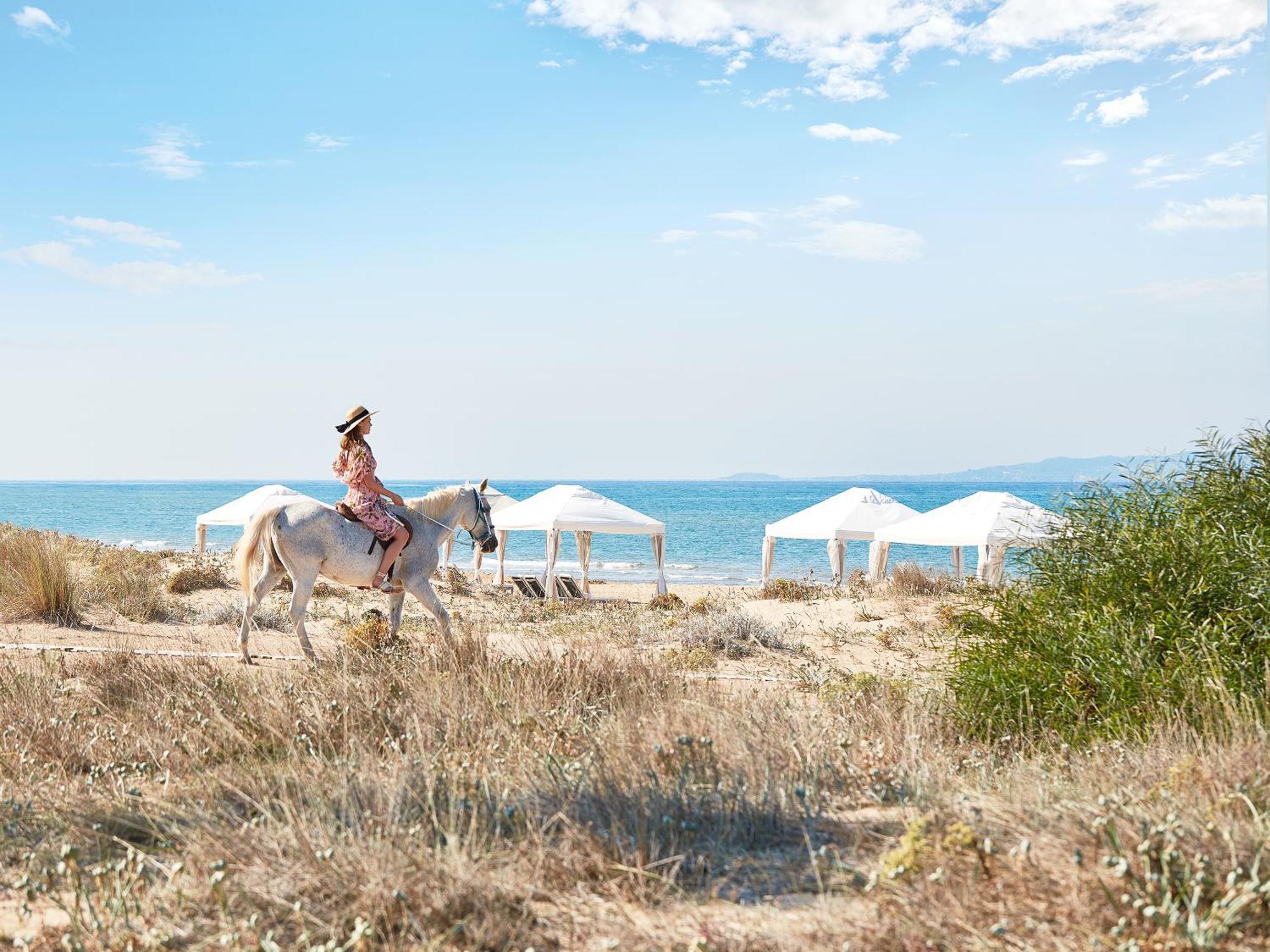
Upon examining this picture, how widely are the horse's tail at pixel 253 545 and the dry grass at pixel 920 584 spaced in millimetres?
12428

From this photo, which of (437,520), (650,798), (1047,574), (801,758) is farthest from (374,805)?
(437,520)

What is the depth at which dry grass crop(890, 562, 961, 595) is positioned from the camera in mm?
19625

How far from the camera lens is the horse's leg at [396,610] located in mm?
10711

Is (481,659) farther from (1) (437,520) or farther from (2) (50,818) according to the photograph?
(1) (437,520)

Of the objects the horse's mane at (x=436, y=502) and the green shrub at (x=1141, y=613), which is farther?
the horse's mane at (x=436, y=502)

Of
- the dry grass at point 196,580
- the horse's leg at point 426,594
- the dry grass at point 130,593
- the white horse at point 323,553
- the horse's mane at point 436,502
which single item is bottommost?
the dry grass at point 196,580

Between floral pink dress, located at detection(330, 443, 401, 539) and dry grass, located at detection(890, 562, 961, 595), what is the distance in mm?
11637

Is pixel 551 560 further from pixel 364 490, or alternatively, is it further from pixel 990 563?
pixel 364 490

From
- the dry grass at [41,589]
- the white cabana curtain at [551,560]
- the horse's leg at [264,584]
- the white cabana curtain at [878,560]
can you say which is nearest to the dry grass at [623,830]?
the horse's leg at [264,584]

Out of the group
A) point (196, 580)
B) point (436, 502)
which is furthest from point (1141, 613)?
point (196, 580)

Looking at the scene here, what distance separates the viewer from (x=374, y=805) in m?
4.07

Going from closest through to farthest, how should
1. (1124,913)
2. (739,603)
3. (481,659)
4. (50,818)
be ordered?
(1124,913) < (50,818) < (481,659) < (739,603)

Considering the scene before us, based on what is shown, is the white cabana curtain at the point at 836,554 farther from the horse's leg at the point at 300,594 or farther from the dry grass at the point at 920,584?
the horse's leg at the point at 300,594

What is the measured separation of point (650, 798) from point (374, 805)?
42.7 inches
